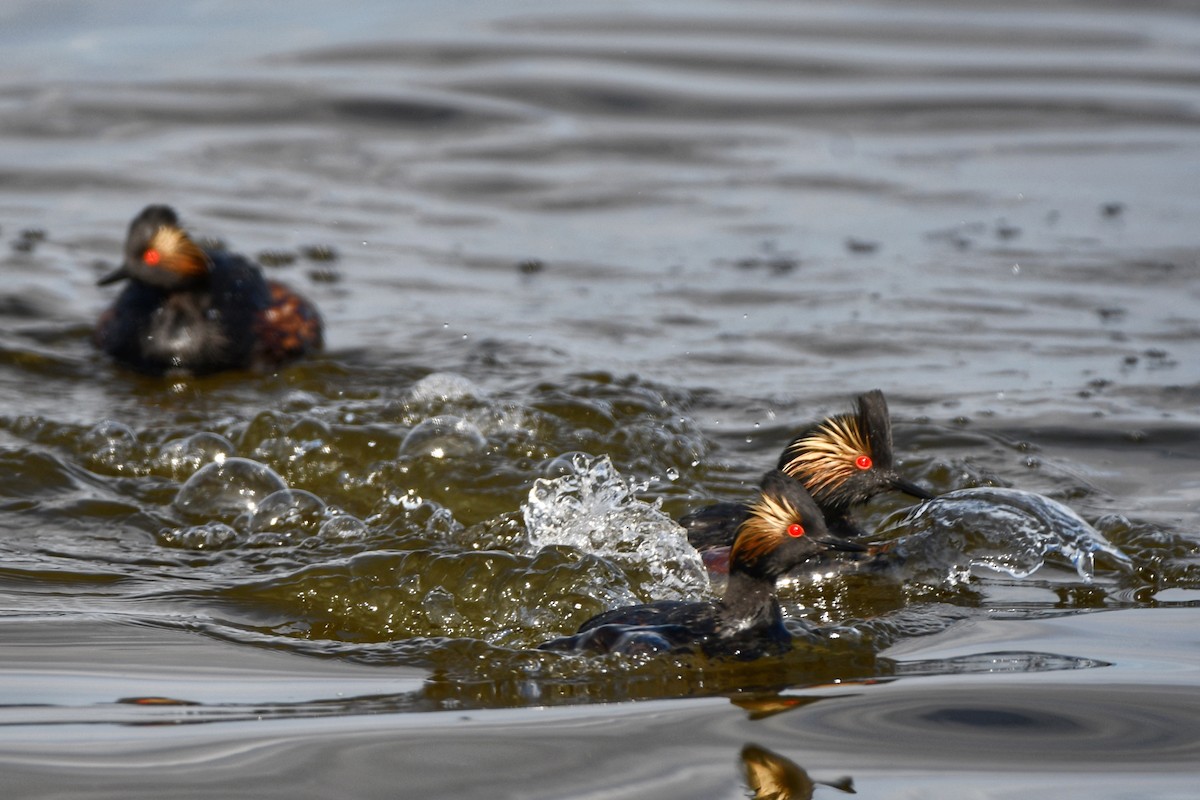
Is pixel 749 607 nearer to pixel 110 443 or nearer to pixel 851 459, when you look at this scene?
pixel 851 459

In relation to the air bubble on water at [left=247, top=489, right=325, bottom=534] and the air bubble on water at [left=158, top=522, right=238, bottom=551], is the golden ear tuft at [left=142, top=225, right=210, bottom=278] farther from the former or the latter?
the air bubble on water at [left=158, top=522, right=238, bottom=551]

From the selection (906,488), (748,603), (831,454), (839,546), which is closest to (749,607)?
(748,603)

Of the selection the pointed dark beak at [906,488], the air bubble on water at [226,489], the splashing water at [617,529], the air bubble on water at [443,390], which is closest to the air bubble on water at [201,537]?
the air bubble on water at [226,489]

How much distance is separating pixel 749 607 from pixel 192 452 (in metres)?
3.50

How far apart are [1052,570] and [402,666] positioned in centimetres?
278

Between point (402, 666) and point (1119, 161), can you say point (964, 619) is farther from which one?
point (1119, 161)

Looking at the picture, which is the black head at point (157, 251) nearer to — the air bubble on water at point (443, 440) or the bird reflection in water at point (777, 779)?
the air bubble on water at point (443, 440)

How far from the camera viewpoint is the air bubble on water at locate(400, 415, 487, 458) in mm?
7770

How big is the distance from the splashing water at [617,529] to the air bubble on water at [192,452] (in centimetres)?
166

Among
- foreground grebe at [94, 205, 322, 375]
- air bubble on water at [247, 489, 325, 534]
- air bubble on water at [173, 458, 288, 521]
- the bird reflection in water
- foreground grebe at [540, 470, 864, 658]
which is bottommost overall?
the bird reflection in water

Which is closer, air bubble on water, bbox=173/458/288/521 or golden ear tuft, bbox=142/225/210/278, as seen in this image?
air bubble on water, bbox=173/458/288/521

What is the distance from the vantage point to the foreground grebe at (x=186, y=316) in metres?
9.80

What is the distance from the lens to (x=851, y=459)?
6.84 metres

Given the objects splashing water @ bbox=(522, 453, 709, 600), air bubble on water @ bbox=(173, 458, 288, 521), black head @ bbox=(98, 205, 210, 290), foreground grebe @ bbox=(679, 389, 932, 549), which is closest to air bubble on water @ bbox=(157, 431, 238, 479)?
air bubble on water @ bbox=(173, 458, 288, 521)
